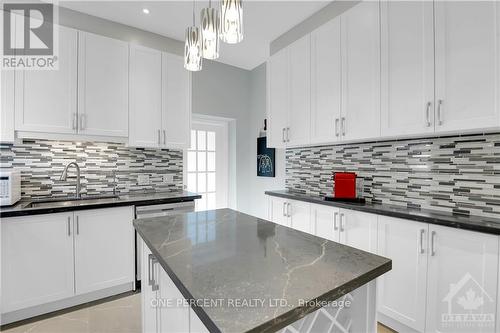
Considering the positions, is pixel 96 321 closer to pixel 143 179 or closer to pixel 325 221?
pixel 143 179

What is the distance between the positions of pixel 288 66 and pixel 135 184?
2.34 metres

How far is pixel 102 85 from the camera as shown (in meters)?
2.57

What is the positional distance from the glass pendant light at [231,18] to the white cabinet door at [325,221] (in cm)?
173

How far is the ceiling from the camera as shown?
8.25ft

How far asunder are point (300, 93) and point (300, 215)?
1364 millimetres

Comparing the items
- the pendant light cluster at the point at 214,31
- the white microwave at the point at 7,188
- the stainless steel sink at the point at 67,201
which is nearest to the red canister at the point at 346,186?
the pendant light cluster at the point at 214,31

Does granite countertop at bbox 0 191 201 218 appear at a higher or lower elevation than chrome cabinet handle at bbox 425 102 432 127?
lower

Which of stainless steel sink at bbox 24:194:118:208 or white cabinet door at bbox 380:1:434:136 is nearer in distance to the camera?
white cabinet door at bbox 380:1:434:136

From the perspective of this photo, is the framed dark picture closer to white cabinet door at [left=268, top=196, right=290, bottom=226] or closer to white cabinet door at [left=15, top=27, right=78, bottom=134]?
white cabinet door at [left=268, top=196, right=290, bottom=226]

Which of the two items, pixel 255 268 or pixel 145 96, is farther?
pixel 145 96

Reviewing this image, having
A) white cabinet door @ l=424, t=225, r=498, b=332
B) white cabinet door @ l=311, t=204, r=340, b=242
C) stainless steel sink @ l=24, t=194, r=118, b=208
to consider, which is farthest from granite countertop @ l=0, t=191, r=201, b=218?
white cabinet door @ l=424, t=225, r=498, b=332

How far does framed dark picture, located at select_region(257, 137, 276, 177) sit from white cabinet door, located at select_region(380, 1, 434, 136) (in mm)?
1797

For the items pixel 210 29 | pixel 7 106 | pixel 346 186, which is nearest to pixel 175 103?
pixel 7 106

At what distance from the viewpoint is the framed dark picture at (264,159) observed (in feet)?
12.0
